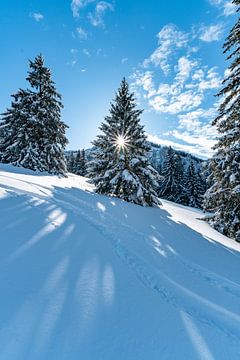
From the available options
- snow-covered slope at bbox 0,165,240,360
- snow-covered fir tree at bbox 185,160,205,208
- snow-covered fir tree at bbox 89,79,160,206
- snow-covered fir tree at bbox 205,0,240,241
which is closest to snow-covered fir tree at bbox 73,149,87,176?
snow-covered fir tree at bbox 185,160,205,208

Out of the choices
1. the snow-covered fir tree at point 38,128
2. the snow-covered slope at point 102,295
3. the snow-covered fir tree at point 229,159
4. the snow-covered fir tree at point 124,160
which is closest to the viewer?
the snow-covered slope at point 102,295

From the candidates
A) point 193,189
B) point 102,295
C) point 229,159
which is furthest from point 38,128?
point 193,189

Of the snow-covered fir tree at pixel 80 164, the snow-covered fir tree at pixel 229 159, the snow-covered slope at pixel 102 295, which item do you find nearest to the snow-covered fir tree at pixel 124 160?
the snow-covered fir tree at pixel 229 159

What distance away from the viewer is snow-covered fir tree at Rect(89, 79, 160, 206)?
1459cm

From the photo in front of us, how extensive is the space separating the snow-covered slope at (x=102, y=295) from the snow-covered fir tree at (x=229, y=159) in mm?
4723

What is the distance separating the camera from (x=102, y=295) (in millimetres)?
3600

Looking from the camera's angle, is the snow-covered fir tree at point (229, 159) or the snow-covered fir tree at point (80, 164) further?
the snow-covered fir tree at point (80, 164)

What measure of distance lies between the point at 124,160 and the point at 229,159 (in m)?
6.22

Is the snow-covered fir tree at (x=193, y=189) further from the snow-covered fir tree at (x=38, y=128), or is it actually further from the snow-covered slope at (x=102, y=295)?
the snow-covered slope at (x=102, y=295)

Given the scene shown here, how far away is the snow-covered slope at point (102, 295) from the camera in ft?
8.86

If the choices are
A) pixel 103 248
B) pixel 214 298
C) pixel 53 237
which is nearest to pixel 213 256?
pixel 214 298

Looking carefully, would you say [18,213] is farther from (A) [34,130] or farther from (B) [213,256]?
(A) [34,130]

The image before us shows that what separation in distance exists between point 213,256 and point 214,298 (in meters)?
2.86

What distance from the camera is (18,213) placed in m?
6.01
